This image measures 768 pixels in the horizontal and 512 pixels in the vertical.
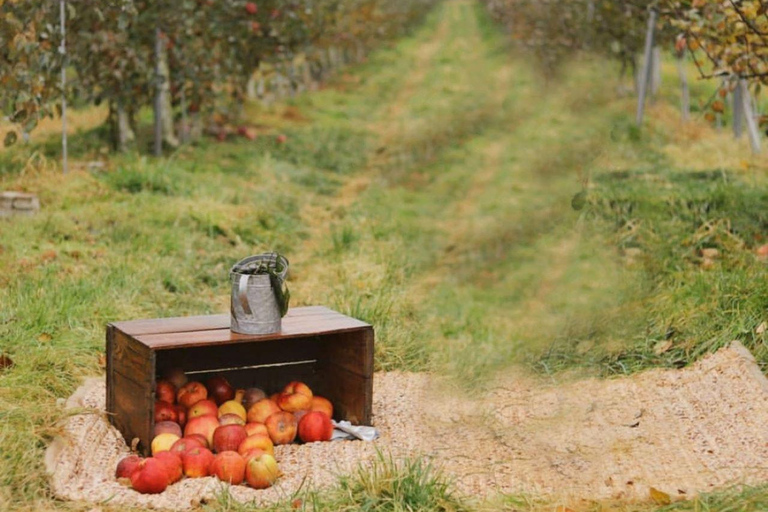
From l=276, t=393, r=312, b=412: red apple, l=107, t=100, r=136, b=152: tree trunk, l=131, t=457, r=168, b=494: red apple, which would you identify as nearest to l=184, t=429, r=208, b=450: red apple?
l=131, t=457, r=168, b=494: red apple

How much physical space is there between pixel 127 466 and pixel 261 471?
49 cm

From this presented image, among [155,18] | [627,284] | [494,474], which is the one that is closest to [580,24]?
[155,18]

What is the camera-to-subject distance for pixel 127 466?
3.81 m

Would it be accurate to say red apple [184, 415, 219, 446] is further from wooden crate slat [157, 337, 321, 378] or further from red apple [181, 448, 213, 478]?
wooden crate slat [157, 337, 321, 378]

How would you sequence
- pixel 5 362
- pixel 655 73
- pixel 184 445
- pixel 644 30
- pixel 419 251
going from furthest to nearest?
pixel 655 73
pixel 644 30
pixel 419 251
pixel 5 362
pixel 184 445

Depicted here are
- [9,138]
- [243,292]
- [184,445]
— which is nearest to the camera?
[184,445]

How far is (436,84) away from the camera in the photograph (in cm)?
1927

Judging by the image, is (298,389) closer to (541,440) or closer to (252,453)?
(252,453)

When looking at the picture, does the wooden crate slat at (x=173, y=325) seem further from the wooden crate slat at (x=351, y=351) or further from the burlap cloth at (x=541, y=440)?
the burlap cloth at (x=541, y=440)

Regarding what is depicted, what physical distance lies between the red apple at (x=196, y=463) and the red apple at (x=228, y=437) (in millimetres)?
182

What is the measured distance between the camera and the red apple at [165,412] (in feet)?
13.9

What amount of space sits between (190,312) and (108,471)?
225cm

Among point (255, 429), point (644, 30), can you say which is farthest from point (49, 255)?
point (644, 30)

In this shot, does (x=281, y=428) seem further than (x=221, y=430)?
Yes
